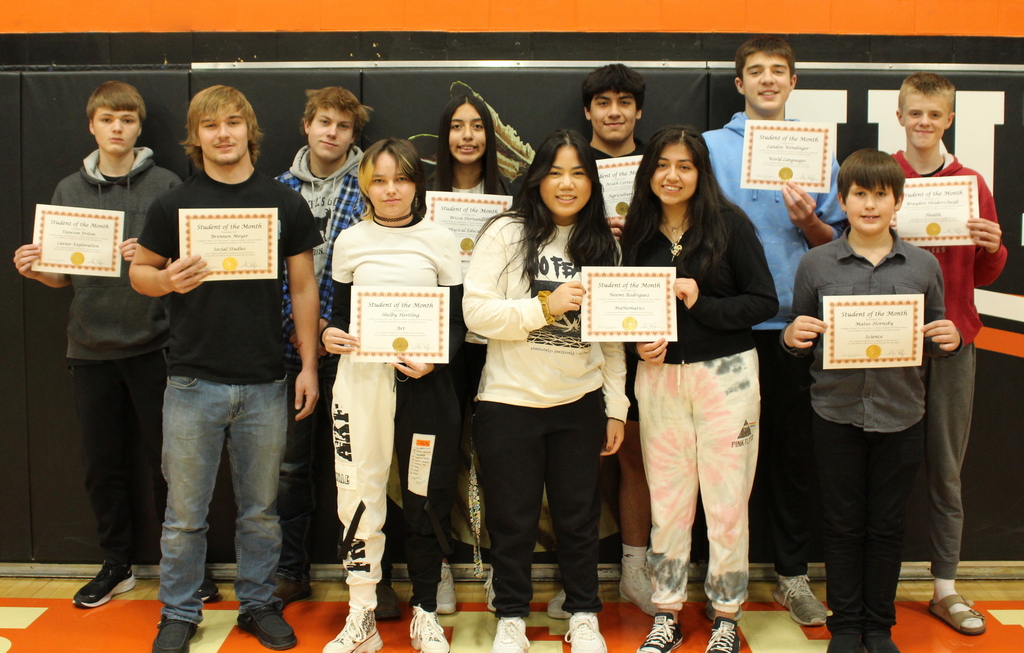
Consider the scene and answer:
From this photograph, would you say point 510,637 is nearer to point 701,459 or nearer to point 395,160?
point 701,459

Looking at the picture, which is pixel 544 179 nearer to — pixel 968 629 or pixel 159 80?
pixel 159 80

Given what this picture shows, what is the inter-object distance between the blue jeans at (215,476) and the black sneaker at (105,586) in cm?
62

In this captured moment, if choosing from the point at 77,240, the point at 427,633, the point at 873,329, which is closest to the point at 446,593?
the point at 427,633

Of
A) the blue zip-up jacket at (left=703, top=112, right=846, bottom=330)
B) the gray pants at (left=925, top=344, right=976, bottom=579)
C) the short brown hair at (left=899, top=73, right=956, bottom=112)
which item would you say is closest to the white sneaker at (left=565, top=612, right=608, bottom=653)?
the blue zip-up jacket at (left=703, top=112, right=846, bottom=330)

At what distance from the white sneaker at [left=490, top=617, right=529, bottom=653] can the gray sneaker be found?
3.80 feet

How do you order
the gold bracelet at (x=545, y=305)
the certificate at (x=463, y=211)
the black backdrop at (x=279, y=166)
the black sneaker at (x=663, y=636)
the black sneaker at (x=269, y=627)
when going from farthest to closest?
1. the black backdrop at (x=279, y=166)
2. the certificate at (x=463, y=211)
3. the black sneaker at (x=269, y=627)
4. the black sneaker at (x=663, y=636)
5. the gold bracelet at (x=545, y=305)

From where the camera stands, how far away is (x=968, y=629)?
296cm

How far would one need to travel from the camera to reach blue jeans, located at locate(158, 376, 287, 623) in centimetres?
270

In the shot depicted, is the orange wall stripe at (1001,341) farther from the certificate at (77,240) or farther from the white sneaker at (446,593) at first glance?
the certificate at (77,240)

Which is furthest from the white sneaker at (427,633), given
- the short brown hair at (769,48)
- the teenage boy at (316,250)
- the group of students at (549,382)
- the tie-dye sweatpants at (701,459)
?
the short brown hair at (769,48)

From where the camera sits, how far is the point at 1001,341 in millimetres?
3443

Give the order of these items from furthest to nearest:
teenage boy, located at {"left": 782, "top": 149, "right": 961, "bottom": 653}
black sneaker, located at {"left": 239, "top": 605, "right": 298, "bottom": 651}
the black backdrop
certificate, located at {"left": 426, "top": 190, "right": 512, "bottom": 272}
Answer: the black backdrop, certificate, located at {"left": 426, "top": 190, "right": 512, "bottom": 272}, black sneaker, located at {"left": 239, "top": 605, "right": 298, "bottom": 651}, teenage boy, located at {"left": 782, "top": 149, "right": 961, "bottom": 653}

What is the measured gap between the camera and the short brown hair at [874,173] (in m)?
2.61

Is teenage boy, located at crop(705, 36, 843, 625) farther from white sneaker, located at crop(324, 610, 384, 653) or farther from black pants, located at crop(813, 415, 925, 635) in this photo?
white sneaker, located at crop(324, 610, 384, 653)
